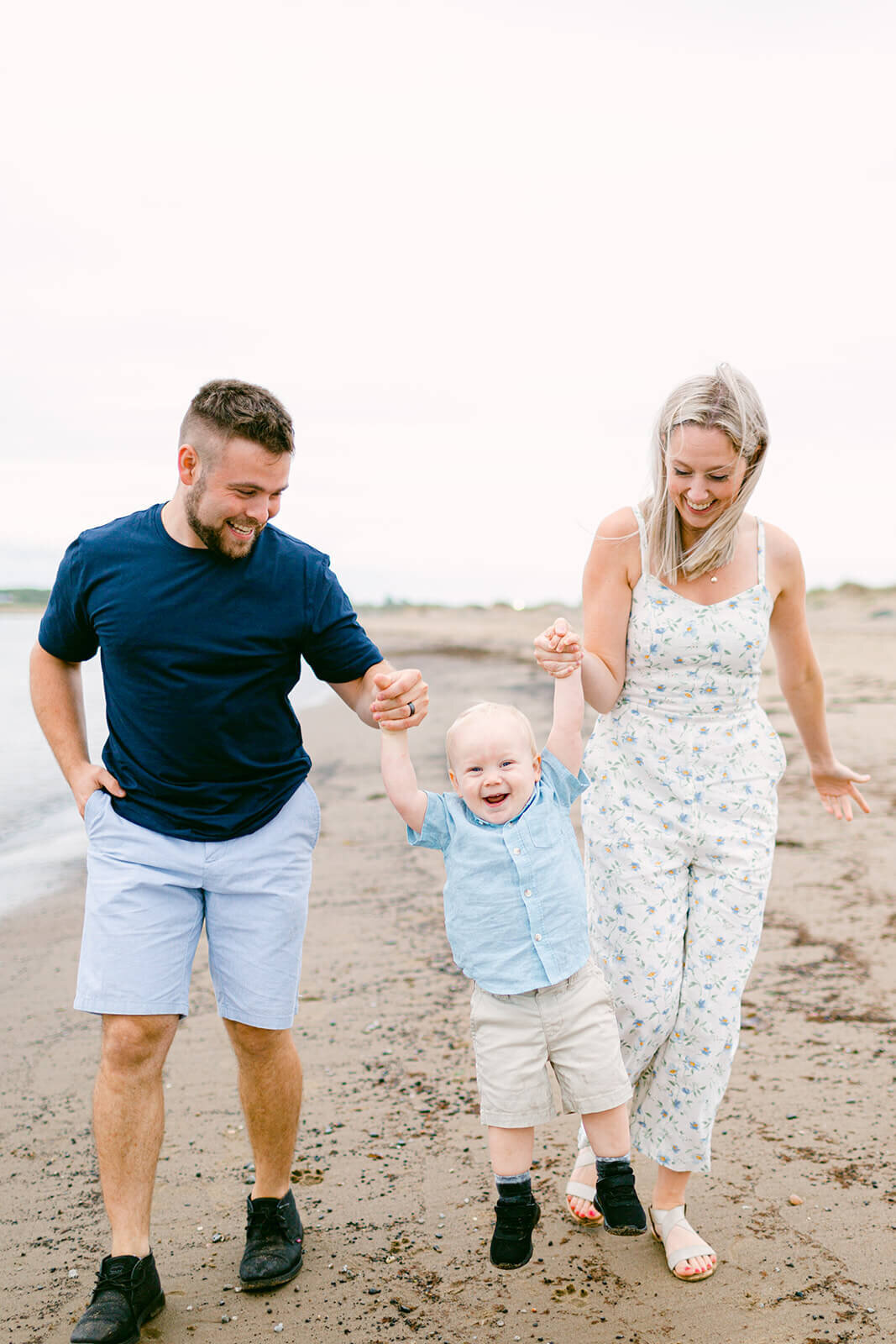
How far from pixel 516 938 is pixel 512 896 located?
11 cm

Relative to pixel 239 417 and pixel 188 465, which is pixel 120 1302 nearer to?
pixel 188 465

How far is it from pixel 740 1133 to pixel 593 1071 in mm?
1345

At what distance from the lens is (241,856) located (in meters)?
3.17

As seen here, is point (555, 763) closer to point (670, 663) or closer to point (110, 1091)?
point (670, 663)

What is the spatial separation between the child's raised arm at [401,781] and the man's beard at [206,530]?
0.65m

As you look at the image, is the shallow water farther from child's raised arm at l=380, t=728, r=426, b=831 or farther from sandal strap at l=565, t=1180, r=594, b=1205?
child's raised arm at l=380, t=728, r=426, b=831

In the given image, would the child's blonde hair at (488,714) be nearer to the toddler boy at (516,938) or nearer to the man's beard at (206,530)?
the toddler boy at (516,938)

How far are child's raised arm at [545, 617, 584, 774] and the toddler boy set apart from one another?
20 mm

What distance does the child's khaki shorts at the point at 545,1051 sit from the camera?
9.55 feet

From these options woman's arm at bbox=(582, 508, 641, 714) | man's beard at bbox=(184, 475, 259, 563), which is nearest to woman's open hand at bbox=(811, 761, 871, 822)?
woman's arm at bbox=(582, 508, 641, 714)

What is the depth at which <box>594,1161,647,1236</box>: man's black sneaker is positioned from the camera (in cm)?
277

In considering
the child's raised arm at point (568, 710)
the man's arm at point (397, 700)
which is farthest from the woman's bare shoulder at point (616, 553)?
the man's arm at point (397, 700)

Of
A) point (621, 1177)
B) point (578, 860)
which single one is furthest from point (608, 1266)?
point (578, 860)

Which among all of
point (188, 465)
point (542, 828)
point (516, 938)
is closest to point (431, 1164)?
point (516, 938)
